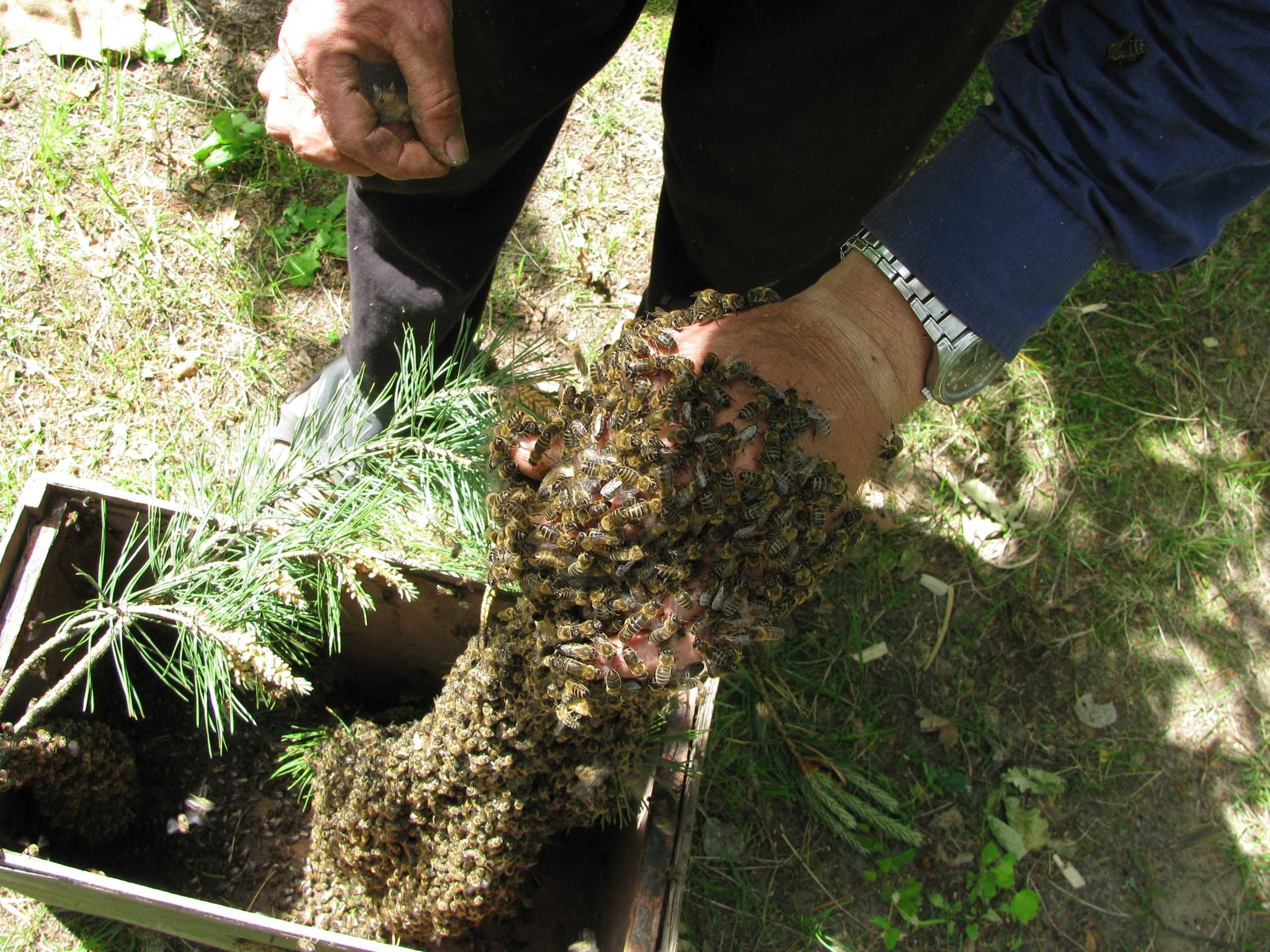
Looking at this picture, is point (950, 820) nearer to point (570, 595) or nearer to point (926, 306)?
point (926, 306)

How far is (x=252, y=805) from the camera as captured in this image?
232cm

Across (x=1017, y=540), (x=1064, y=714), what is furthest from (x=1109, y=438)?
(x=1064, y=714)

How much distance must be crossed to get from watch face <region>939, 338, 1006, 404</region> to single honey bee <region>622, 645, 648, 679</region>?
885mm

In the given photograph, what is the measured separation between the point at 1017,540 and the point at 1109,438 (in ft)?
2.51

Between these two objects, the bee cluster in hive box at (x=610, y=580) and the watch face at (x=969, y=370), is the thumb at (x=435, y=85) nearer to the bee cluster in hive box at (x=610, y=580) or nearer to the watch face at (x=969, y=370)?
the bee cluster in hive box at (x=610, y=580)

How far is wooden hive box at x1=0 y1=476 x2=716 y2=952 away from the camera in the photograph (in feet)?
5.72

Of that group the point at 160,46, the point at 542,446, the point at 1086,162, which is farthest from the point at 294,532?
the point at 160,46

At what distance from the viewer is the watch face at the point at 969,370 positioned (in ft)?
5.89

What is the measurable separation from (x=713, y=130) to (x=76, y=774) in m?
→ 2.19

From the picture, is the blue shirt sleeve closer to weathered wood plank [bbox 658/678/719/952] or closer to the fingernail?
the fingernail

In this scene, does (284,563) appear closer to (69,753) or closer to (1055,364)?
(69,753)

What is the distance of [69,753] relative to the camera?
76.9 inches

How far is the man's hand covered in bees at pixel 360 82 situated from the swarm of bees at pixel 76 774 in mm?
1398

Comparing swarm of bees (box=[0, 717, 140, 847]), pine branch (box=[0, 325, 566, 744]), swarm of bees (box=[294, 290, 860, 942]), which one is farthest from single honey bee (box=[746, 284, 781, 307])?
swarm of bees (box=[0, 717, 140, 847])
